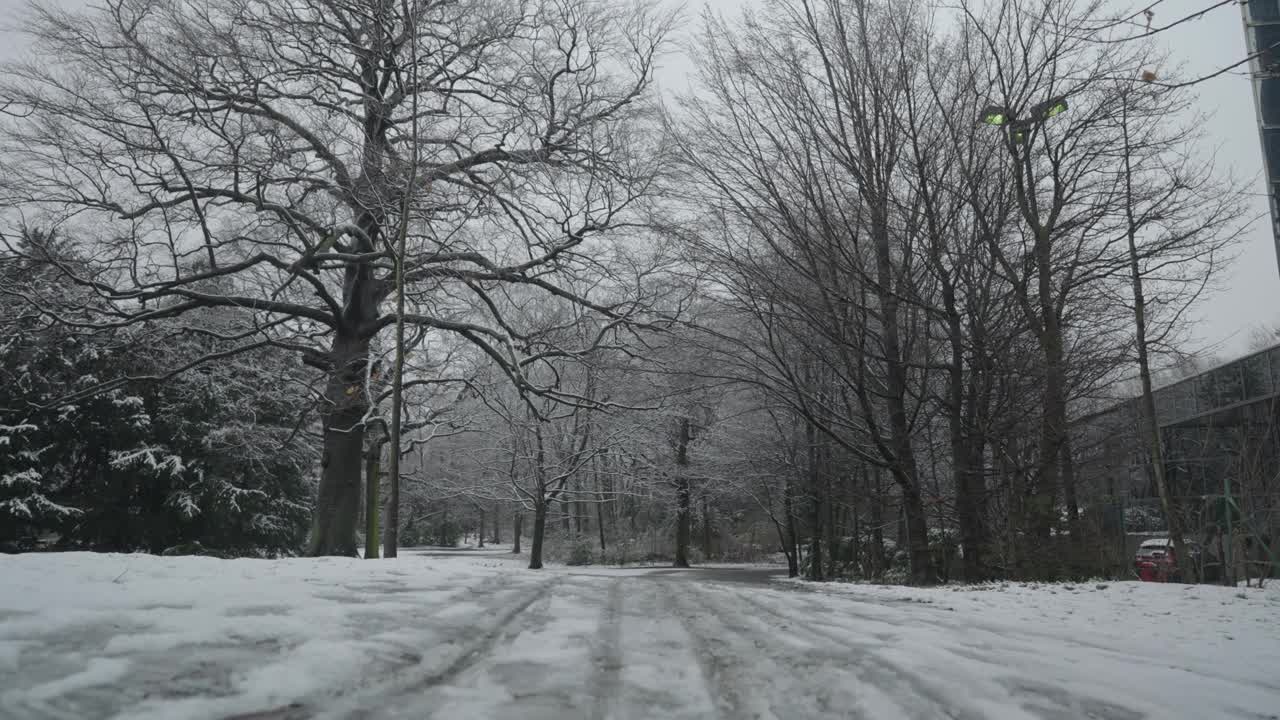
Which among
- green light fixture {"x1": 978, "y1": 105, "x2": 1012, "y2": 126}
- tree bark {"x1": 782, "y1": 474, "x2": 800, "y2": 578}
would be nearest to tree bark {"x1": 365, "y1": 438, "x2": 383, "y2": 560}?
tree bark {"x1": 782, "y1": 474, "x2": 800, "y2": 578}

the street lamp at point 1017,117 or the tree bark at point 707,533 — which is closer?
the street lamp at point 1017,117

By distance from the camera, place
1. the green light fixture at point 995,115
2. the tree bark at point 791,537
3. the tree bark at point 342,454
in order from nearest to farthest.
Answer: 1. the green light fixture at point 995,115
2. the tree bark at point 342,454
3. the tree bark at point 791,537

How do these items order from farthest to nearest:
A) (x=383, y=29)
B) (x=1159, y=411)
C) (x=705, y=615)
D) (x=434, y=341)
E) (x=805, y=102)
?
(x=1159, y=411)
(x=434, y=341)
(x=383, y=29)
(x=805, y=102)
(x=705, y=615)

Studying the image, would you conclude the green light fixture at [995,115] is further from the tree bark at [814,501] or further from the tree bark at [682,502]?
the tree bark at [682,502]

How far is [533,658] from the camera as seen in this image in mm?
2076

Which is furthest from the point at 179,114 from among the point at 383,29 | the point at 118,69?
the point at 383,29

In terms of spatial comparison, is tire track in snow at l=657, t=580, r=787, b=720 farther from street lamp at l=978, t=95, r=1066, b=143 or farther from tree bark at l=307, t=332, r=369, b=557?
tree bark at l=307, t=332, r=369, b=557

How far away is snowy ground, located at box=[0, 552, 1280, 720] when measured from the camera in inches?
62.4

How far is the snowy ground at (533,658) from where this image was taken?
62.4 inches

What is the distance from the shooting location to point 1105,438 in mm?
9477

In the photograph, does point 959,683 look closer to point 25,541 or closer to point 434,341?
point 434,341

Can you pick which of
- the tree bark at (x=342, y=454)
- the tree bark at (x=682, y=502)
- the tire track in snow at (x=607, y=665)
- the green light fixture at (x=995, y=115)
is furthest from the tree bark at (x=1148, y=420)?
the tree bark at (x=682, y=502)

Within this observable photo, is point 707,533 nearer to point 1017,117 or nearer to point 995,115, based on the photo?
point 1017,117

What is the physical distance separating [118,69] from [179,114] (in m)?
1.06
